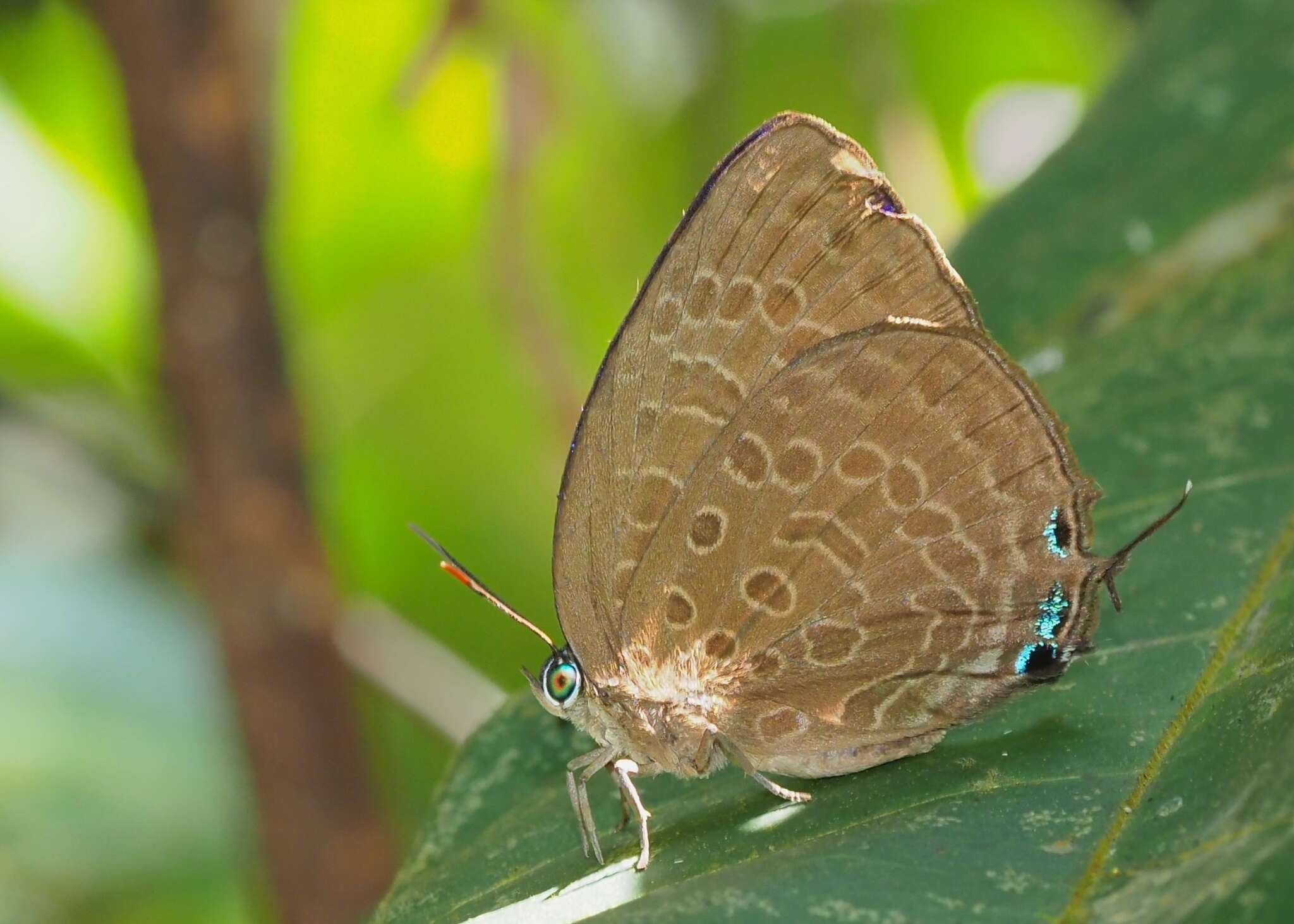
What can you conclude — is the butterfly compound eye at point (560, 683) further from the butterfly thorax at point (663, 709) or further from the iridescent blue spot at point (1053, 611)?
the iridescent blue spot at point (1053, 611)

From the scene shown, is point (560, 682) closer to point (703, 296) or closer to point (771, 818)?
point (771, 818)

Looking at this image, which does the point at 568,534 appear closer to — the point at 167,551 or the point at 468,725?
the point at 468,725

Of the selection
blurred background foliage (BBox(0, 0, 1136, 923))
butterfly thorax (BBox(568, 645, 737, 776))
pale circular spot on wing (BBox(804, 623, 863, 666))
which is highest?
blurred background foliage (BBox(0, 0, 1136, 923))

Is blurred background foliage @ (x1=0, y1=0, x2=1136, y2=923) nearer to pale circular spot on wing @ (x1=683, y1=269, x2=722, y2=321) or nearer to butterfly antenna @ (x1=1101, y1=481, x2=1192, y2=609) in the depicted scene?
pale circular spot on wing @ (x1=683, y1=269, x2=722, y2=321)

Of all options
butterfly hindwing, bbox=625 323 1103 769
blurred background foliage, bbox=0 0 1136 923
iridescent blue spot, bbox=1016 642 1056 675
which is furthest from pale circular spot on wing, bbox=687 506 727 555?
blurred background foliage, bbox=0 0 1136 923

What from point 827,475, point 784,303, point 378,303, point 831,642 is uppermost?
point 378,303

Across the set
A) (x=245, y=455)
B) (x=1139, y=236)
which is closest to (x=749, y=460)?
(x=1139, y=236)

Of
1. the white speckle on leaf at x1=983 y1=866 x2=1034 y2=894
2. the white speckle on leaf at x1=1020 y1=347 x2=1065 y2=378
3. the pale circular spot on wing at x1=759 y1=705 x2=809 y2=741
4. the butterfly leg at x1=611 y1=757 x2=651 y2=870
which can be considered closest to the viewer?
the white speckle on leaf at x1=983 y1=866 x2=1034 y2=894
